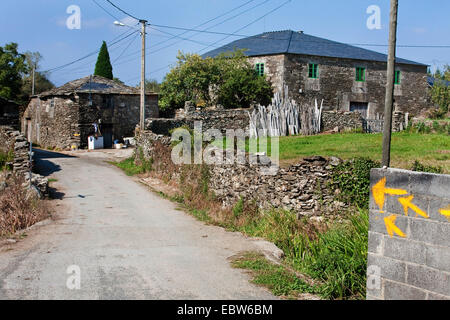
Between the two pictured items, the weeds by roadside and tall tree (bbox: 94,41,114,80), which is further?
tall tree (bbox: 94,41,114,80)

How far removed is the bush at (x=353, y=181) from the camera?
969 centimetres

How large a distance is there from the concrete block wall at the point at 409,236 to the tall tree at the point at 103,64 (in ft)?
139

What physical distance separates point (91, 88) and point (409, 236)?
2865 cm

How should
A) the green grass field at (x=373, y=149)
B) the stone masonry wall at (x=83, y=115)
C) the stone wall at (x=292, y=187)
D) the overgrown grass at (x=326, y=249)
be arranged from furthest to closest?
the stone masonry wall at (x=83, y=115)
the green grass field at (x=373, y=149)
the stone wall at (x=292, y=187)
the overgrown grass at (x=326, y=249)

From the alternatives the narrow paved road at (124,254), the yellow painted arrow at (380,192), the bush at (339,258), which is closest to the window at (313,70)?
the narrow paved road at (124,254)

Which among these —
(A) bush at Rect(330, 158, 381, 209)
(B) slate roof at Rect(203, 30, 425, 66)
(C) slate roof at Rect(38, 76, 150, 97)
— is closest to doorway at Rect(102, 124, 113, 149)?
Answer: (C) slate roof at Rect(38, 76, 150, 97)

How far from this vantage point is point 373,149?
1616 cm

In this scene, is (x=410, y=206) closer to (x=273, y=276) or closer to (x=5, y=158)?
(x=273, y=276)

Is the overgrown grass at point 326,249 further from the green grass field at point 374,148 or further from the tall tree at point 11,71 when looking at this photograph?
the tall tree at point 11,71

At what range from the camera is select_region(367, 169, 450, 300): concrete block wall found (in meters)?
5.20

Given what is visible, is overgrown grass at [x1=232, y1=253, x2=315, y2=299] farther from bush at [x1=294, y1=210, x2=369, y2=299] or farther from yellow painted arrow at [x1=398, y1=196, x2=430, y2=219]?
yellow painted arrow at [x1=398, y1=196, x2=430, y2=219]

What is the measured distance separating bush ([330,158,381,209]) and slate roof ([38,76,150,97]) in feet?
78.4
